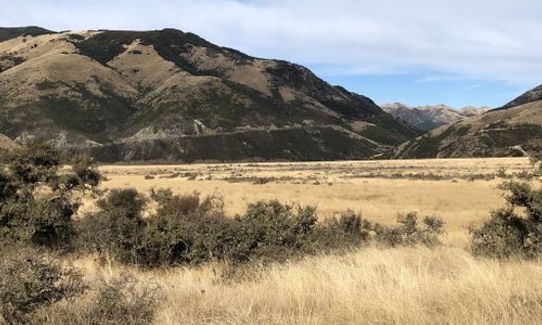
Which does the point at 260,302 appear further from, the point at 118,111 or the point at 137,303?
the point at 118,111

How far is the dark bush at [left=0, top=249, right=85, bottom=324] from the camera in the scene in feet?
15.7

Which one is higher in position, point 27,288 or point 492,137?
point 492,137

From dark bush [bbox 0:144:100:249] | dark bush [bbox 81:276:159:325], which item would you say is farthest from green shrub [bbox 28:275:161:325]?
dark bush [bbox 0:144:100:249]

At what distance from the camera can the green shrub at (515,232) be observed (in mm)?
10432

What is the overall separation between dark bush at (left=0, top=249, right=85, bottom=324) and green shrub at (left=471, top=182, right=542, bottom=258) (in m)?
7.69

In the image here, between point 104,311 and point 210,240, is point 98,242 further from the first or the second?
point 104,311

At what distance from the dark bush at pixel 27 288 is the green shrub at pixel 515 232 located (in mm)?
7692

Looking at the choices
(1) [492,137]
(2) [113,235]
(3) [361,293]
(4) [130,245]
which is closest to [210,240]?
(4) [130,245]

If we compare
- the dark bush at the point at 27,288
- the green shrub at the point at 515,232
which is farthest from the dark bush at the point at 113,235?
the green shrub at the point at 515,232

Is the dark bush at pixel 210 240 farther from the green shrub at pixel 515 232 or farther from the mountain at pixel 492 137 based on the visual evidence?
the mountain at pixel 492 137

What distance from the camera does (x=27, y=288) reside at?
16.2 feet

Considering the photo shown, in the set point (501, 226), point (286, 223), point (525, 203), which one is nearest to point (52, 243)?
point (286, 223)

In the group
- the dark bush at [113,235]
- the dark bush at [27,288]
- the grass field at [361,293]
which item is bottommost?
the dark bush at [113,235]

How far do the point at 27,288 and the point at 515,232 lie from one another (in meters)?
10.1
